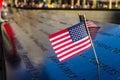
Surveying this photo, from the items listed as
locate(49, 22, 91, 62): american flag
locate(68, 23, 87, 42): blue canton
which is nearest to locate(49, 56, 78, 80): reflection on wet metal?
locate(49, 22, 91, 62): american flag

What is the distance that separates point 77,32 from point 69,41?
0.25 meters

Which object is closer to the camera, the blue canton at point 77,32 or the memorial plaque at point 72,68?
the blue canton at point 77,32

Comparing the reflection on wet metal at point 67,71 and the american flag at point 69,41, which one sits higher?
the american flag at point 69,41

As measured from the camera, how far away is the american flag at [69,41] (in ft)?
19.9

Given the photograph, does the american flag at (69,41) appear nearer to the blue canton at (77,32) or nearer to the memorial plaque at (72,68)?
the blue canton at (77,32)

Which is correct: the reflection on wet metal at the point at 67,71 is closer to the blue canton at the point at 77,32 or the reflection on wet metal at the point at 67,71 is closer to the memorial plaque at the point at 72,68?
the memorial plaque at the point at 72,68

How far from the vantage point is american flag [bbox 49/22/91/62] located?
19.9 feet

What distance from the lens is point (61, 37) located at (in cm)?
621

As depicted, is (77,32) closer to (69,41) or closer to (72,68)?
(69,41)

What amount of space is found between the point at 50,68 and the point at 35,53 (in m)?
2.54

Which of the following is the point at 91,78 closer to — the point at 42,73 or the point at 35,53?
the point at 42,73

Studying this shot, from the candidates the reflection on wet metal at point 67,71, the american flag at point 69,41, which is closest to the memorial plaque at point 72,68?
the reflection on wet metal at point 67,71

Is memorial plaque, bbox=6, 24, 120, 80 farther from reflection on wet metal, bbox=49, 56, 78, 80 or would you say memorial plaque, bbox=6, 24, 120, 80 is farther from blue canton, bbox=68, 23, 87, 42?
blue canton, bbox=68, 23, 87, 42

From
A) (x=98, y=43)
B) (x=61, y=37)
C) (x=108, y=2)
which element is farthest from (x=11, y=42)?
(x=108, y=2)
